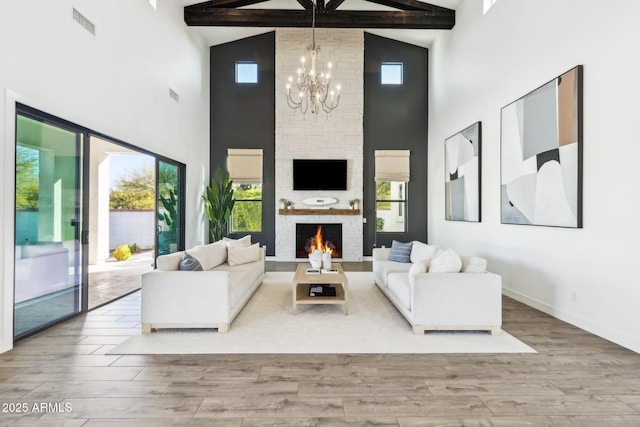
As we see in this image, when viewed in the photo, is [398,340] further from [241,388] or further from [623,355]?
[623,355]

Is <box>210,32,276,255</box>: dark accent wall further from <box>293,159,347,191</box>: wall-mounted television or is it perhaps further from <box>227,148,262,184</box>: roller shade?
<box>293,159,347,191</box>: wall-mounted television

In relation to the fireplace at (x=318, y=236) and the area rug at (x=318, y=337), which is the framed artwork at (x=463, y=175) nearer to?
the fireplace at (x=318, y=236)

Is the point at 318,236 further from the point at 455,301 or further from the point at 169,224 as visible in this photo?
the point at 455,301

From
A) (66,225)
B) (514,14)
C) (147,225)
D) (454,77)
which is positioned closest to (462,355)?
(66,225)

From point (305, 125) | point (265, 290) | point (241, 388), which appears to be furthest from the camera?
point (305, 125)

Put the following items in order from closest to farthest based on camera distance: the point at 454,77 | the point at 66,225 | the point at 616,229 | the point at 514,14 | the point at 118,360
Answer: the point at 118,360 → the point at 616,229 → the point at 66,225 → the point at 514,14 → the point at 454,77

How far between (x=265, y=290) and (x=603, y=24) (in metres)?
5.11

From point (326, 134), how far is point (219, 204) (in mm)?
3085

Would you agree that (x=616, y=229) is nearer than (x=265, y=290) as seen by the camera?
Yes

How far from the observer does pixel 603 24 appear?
133 inches

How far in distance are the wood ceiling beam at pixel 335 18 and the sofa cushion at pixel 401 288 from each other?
554cm

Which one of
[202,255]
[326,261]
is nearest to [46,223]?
[202,255]

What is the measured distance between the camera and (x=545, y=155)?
4.09 meters

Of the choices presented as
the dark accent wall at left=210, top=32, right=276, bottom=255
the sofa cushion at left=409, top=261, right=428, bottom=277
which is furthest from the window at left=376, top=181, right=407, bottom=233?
the sofa cushion at left=409, top=261, right=428, bottom=277
